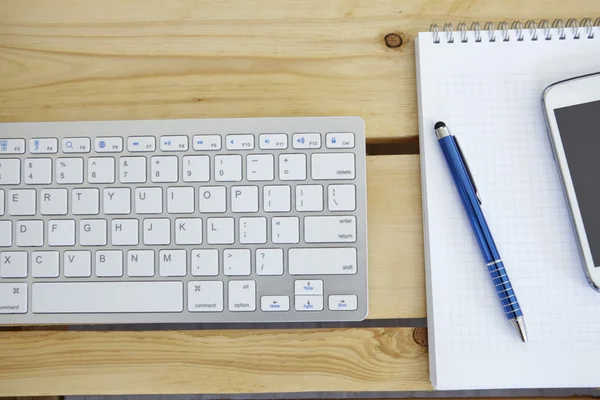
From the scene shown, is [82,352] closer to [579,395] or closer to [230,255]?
[230,255]

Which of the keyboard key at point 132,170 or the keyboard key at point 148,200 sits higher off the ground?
the keyboard key at point 132,170

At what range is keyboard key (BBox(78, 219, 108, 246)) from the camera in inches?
19.4

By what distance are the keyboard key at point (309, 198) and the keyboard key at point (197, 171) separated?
0.09 meters

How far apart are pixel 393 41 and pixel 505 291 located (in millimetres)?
275

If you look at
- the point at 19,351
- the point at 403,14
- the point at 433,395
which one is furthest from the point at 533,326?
the point at 19,351

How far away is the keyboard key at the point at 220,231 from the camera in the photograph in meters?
0.49

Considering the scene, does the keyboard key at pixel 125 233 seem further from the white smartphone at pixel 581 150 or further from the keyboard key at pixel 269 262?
the white smartphone at pixel 581 150

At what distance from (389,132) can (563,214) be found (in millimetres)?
187

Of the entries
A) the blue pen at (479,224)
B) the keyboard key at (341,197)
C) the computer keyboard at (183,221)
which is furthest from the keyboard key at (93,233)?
the blue pen at (479,224)

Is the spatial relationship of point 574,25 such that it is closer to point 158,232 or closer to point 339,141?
point 339,141

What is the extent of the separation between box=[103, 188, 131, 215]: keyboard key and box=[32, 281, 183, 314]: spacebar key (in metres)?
0.07

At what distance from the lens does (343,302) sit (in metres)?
0.48

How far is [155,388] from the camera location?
0.50 metres

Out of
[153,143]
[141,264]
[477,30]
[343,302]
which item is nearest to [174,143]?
[153,143]
